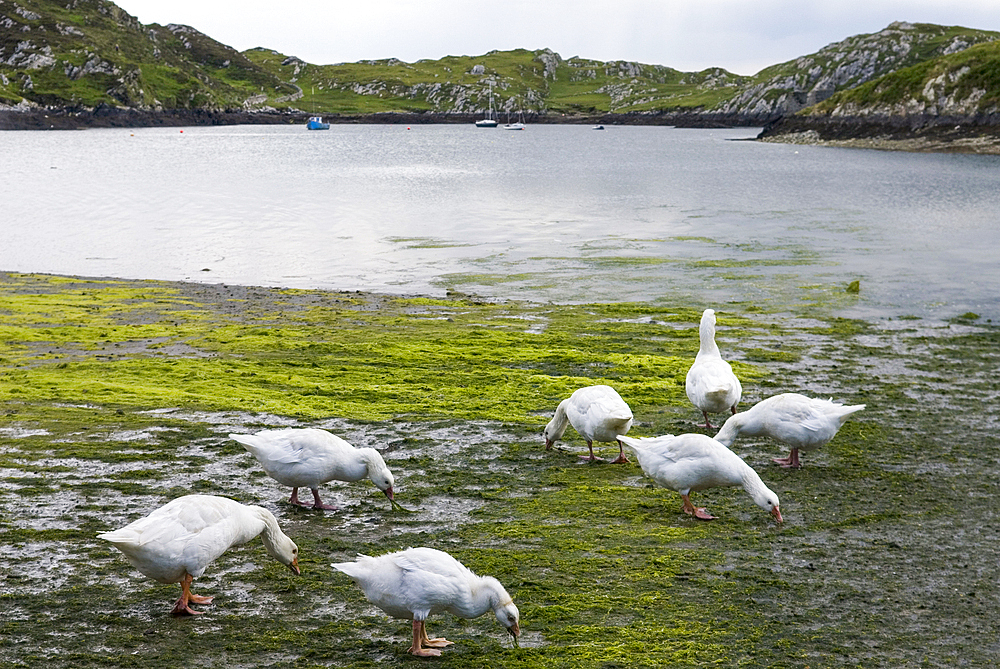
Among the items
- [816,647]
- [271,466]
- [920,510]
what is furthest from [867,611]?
[271,466]

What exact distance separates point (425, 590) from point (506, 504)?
342 centimetres

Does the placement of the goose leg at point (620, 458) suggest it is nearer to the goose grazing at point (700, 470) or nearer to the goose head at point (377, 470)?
the goose grazing at point (700, 470)

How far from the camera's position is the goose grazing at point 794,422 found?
35.0ft

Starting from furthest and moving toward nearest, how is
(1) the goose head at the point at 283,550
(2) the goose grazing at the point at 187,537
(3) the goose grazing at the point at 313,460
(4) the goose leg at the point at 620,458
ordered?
1. (4) the goose leg at the point at 620,458
2. (3) the goose grazing at the point at 313,460
3. (1) the goose head at the point at 283,550
4. (2) the goose grazing at the point at 187,537

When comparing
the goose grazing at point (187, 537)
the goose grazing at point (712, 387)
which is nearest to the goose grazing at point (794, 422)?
the goose grazing at point (712, 387)

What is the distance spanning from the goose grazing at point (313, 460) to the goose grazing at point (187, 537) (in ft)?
4.91

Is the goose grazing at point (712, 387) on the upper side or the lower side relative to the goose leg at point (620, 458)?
upper

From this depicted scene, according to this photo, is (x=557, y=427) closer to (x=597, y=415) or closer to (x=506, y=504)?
(x=597, y=415)

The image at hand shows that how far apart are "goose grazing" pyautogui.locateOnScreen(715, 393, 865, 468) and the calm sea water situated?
13.3 m

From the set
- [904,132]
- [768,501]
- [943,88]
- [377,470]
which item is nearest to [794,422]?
[768,501]

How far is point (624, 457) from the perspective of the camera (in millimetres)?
11391

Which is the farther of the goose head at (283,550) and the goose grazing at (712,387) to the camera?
the goose grazing at (712,387)

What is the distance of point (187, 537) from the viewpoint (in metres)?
6.99

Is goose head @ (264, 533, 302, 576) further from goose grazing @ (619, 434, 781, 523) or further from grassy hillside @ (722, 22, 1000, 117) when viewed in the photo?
grassy hillside @ (722, 22, 1000, 117)
